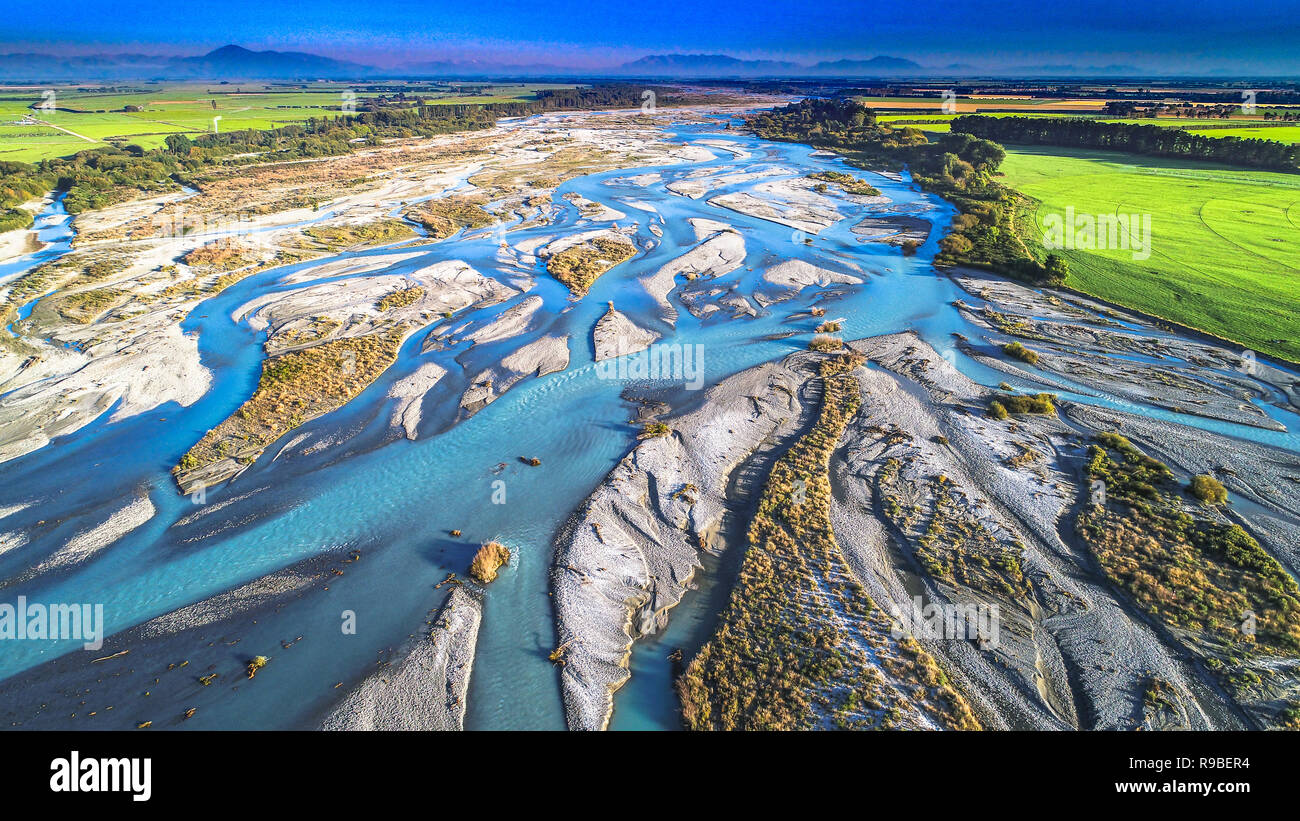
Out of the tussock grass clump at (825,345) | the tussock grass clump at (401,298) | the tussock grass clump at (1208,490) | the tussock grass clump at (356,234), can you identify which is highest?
the tussock grass clump at (356,234)

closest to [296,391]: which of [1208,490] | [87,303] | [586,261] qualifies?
[87,303]

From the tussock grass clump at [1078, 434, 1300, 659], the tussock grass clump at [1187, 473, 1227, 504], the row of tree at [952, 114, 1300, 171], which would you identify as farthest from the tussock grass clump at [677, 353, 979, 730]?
the row of tree at [952, 114, 1300, 171]

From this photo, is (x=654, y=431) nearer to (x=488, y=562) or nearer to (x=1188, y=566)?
(x=488, y=562)

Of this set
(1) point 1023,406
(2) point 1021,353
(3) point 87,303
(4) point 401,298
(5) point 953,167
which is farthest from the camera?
(5) point 953,167

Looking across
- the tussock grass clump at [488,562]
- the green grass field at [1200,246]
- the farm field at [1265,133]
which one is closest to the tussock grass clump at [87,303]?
the tussock grass clump at [488,562]

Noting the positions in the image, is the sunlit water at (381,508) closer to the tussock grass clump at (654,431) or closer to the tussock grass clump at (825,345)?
the tussock grass clump at (654,431)
